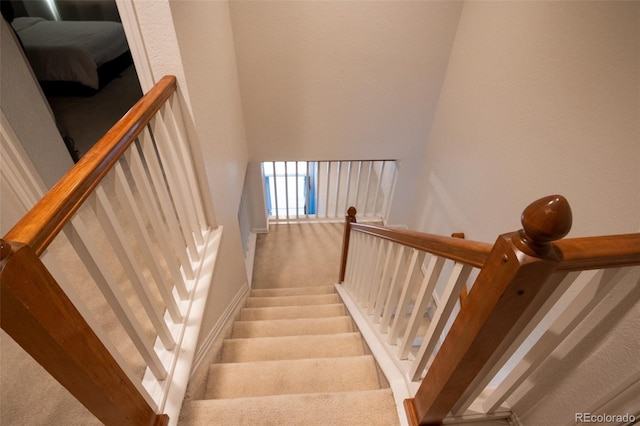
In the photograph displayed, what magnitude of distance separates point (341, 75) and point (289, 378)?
2.59m

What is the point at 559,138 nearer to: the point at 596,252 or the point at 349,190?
the point at 596,252

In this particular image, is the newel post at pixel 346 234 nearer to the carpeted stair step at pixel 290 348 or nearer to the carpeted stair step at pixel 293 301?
the carpeted stair step at pixel 293 301

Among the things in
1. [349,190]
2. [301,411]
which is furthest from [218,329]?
[349,190]

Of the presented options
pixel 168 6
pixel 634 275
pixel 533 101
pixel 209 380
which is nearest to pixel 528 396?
pixel 634 275

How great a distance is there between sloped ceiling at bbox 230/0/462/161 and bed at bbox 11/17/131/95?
2.23 meters

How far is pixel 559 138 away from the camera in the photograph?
5.16ft

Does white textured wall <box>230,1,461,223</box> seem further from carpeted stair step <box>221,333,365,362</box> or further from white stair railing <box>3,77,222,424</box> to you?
carpeted stair step <box>221,333,365,362</box>

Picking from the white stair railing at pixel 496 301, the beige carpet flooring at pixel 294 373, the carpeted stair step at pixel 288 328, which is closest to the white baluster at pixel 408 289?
the white stair railing at pixel 496 301

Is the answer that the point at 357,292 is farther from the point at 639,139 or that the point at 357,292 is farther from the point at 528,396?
the point at 639,139

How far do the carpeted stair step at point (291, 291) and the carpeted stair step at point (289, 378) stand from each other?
1.76 metres

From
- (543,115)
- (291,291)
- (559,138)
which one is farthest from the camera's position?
(291,291)

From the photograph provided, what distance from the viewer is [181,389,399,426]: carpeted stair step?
1.05 metres

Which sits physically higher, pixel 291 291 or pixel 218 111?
pixel 218 111

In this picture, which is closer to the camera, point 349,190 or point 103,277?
point 103,277
